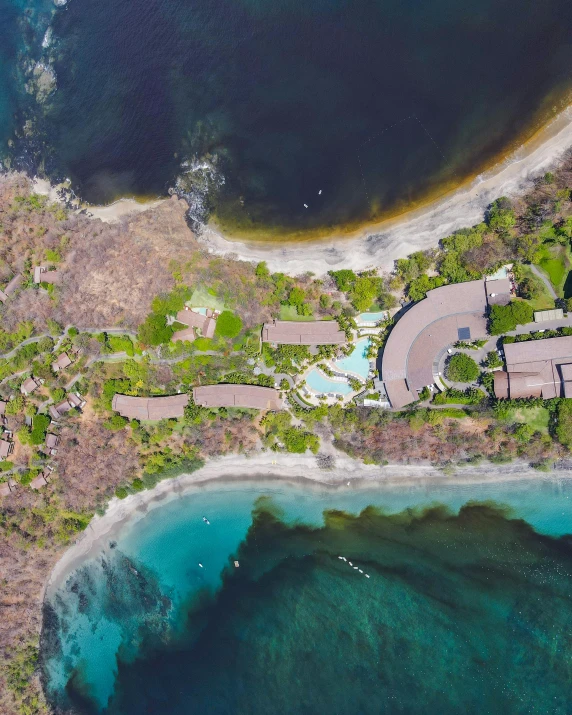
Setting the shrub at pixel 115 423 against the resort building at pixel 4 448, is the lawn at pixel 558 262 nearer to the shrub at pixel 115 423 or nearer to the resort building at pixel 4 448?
the shrub at pixel 115 423

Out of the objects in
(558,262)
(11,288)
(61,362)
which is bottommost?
(61,362)

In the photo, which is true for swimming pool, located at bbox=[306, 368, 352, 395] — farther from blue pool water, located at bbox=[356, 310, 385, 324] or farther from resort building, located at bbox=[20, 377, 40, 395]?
resort building, located at bbox=[20, 377, 40, 395]

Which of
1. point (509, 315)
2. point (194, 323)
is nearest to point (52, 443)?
point (194, 323)

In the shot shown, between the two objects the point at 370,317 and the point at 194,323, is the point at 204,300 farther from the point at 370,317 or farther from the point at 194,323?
the point at 370,317

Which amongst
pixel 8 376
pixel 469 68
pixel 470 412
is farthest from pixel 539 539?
pixel 8 376

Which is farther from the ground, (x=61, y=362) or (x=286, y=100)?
(x=286, y=100)

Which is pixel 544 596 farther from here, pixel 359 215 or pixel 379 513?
pixel 359 215
